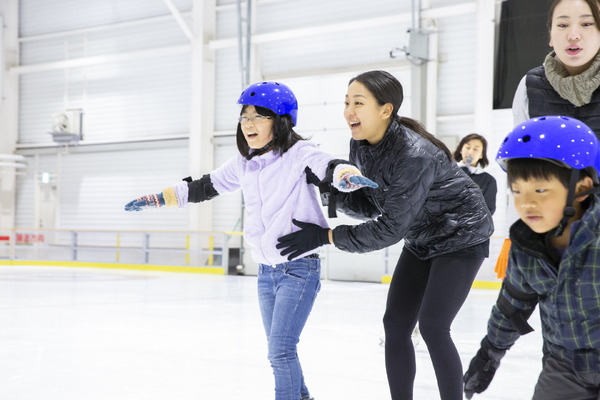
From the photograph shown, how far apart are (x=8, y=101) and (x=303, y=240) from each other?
63.1 ft

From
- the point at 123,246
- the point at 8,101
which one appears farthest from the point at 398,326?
the point at 8,101

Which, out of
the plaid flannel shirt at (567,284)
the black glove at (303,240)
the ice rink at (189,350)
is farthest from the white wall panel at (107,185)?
the plaid flannel shirt at (567,284)

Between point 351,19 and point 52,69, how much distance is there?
30.1ft

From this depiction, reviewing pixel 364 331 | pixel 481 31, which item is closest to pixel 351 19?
pixel 481 31

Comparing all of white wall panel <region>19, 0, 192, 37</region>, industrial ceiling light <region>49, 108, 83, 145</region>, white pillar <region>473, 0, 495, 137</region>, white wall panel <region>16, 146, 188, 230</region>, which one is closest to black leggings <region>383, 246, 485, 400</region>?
white pillar <region>473, 0, 495, 137</region>

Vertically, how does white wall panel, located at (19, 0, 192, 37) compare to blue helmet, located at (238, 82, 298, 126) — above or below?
above

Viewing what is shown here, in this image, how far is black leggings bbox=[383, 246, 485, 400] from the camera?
8.43ft

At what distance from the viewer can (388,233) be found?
2.42m

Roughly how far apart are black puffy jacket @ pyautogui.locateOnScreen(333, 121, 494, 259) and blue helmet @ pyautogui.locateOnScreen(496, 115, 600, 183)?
0.81 m

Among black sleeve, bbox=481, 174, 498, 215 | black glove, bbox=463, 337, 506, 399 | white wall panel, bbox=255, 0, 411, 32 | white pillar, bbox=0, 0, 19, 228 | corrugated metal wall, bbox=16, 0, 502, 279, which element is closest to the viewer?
Result: black glove, bbox=463, 337, 506, 399

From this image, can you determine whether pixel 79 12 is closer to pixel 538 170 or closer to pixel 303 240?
pixel 303 240

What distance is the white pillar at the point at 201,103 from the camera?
53.0 feet

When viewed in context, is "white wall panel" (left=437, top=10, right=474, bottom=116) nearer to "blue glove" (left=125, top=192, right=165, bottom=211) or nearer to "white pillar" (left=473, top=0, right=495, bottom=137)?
"white pillar" (left=473, top=0, right=495, bottom=137)

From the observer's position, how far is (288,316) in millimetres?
2576
